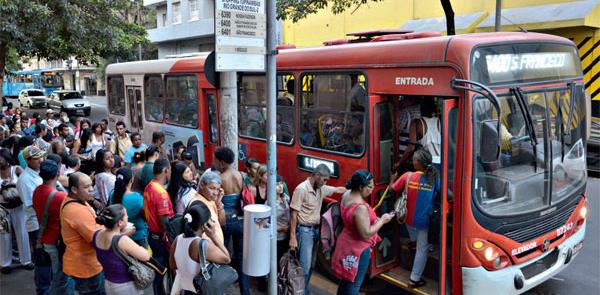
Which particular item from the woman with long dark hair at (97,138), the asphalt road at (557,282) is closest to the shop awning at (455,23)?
the asphalt road at (557,282)

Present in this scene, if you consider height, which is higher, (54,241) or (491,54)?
(491,54)

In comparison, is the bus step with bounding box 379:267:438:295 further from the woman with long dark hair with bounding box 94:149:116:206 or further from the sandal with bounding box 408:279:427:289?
the woman with long dark hair with bounding box 94:149:116:206

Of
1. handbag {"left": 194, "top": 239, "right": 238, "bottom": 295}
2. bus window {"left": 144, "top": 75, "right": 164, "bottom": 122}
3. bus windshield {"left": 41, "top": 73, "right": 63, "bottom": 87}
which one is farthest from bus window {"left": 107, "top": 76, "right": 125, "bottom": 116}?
bus windshield {"left": 41, "top": 73, "right": 63, "bottom": 87}

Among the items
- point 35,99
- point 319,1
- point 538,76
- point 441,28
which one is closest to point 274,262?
point 538,76

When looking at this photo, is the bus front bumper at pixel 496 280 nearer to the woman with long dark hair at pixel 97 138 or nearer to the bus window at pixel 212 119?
the bus window at pixel 212 119

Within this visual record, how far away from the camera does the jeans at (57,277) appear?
14.9ft

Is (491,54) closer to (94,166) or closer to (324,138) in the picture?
(324,138)

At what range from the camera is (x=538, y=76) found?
4.85 m

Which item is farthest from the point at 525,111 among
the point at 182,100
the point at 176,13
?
the point at 176,13

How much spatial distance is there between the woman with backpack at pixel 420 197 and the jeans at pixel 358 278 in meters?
0.83

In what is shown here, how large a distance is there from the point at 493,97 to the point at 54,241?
4014mm

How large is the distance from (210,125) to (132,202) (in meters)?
4.31

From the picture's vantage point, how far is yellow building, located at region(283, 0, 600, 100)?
45.6 feet

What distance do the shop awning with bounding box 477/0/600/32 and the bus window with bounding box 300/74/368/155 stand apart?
9.14m
